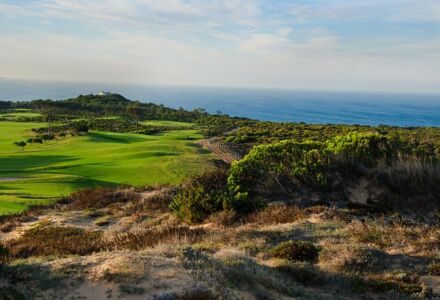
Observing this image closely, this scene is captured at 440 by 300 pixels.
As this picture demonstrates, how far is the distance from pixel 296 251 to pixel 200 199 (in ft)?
21.2

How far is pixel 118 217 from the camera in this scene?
1795 cm

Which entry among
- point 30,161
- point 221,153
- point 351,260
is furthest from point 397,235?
point 30,161

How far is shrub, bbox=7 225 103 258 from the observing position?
10959 mm

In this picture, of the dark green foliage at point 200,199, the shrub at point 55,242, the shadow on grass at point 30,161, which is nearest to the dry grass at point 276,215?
the dark green foliage at point 200,199

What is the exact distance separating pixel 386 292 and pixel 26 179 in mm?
26782

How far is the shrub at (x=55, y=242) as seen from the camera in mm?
10959

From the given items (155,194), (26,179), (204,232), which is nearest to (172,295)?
(204,232)

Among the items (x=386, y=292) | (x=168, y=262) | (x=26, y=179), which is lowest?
(x=26, y=179)

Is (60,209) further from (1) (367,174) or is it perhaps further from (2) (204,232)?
(1) (367,174)

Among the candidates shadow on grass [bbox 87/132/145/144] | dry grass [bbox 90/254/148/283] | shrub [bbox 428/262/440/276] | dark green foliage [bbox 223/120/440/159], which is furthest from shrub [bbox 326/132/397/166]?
shadow on grass [bbox 87/132/145/144]

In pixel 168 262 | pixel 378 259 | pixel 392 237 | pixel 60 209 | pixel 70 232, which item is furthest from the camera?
pixel 60 209

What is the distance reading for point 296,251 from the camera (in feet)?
33.9

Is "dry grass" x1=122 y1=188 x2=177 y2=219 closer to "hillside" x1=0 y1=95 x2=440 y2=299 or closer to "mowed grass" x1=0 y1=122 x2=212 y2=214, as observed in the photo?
"hillside" x1=0 y1=95 x2=440 y2=299

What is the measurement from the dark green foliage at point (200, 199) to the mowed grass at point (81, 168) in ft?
29.1
